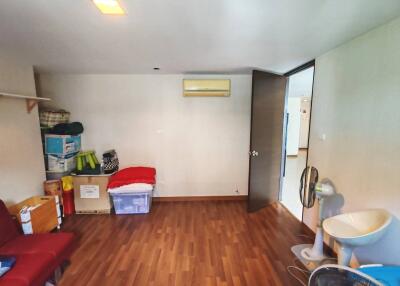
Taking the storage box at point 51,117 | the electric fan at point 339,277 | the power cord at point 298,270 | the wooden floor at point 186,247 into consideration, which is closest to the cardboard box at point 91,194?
the wooden floor at point 186,247

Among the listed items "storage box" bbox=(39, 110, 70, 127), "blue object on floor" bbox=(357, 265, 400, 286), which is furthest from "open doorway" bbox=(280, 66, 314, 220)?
"storage box" bbox=(39, 110, 70, 127)

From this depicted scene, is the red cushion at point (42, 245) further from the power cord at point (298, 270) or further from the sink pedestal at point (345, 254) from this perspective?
the sink pedestal at point (345, 254)

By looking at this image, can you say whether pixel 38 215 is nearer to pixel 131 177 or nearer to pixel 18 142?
pixel 18 142

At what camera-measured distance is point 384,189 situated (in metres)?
1.62

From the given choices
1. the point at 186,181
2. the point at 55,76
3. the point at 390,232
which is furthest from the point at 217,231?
the point at 55,76

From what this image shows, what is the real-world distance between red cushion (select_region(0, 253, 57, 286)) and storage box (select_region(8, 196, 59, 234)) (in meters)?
0.60

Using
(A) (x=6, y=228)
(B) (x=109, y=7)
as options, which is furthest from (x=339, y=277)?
(A) (x=6, y=228)

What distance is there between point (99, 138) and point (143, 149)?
81cm

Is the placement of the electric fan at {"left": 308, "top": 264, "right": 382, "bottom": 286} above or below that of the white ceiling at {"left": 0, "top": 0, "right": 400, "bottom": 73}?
below

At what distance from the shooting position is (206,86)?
3.31 m

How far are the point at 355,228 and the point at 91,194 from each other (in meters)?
3.44

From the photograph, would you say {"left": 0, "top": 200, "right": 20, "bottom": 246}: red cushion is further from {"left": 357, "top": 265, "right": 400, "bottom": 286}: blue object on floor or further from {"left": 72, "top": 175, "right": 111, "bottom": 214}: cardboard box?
{"left": 357, "top": 265, "right": 400, "bottom": 286}: blue object on floor

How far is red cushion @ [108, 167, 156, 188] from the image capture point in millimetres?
3080

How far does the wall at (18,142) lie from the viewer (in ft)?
7.73
